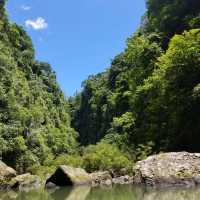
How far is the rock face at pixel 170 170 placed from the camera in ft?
58.6

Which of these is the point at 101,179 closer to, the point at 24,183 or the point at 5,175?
the point at 24,183

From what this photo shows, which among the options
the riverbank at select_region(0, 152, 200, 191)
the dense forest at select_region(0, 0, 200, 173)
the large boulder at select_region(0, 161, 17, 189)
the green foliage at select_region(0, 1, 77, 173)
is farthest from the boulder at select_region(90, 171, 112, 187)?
the green foliage at select_region(0, 1, 77, 173)

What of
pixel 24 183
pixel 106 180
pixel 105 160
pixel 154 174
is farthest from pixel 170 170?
pixel 24 183

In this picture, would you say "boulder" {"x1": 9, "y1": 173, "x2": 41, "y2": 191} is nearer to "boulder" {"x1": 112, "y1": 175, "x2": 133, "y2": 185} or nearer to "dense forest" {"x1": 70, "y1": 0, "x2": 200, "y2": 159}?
"boulder" {"x1": 112, "y1": 175, "x2": 133, "y2": 185}

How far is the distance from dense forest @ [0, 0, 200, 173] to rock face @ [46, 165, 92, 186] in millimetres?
4179

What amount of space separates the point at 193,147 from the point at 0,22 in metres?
26.6

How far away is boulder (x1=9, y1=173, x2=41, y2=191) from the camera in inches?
932

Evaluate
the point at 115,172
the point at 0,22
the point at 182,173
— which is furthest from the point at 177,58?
the point at 0,22

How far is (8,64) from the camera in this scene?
4028 cm

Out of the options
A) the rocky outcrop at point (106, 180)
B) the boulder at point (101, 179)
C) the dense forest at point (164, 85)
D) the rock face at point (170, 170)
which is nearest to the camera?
the rock face at point (170, 170)

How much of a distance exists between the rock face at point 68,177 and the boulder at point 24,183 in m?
2.16

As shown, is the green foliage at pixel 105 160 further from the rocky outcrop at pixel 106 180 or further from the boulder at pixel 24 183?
the boulder at pixel 24 183

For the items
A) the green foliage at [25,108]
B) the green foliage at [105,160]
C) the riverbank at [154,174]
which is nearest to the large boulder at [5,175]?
the riverbank at [154,174]

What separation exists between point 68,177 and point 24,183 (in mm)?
3699
